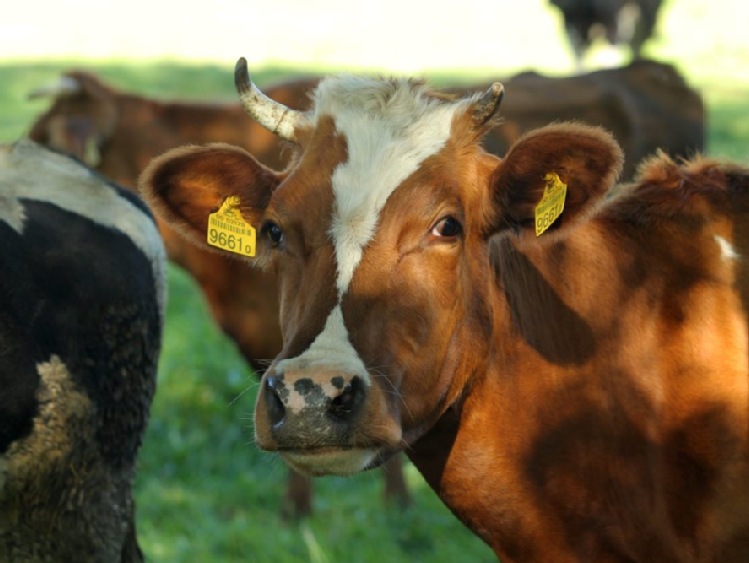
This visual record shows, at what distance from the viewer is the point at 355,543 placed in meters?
6.46

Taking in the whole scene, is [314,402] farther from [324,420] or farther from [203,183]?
[203,183]

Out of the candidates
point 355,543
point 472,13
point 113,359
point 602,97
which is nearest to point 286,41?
point 472,13

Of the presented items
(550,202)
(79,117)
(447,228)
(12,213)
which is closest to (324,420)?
(447,228)

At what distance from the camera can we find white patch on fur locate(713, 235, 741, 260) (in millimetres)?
4273

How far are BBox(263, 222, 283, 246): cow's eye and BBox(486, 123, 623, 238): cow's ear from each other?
26.5 inches

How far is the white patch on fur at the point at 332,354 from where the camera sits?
341cm

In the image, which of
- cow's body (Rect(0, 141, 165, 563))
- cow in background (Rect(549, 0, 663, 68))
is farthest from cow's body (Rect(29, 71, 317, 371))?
cow in background (Rect(549, 0, 663, 68))

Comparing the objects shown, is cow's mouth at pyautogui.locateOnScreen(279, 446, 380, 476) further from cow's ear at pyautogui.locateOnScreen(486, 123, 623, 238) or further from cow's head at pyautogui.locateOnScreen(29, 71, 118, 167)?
cow's head at pyautogui.locateOnScreen(29, 71, 118, 167)

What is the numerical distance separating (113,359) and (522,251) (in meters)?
1.52

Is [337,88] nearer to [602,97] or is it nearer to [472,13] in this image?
[602,97]

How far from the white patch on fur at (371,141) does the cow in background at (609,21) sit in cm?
1816

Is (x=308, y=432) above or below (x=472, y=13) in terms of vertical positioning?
above

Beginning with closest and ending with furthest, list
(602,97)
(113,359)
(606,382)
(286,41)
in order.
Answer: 1. (606,382)
2. (113,359)
3. (602,97)
4. (286,41)

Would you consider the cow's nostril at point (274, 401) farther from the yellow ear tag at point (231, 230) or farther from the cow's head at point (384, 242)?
the yellow ear tag at point (231, 230)
